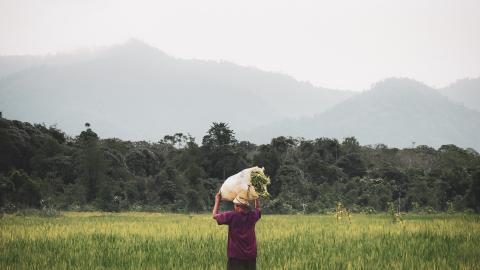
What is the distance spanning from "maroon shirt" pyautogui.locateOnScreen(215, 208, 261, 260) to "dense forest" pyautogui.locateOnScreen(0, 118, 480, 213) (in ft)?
72.1

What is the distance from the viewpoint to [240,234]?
5.56 meters

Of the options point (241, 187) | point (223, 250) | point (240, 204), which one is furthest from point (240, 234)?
point (223, 250)

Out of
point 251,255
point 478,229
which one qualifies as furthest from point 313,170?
point 251,255

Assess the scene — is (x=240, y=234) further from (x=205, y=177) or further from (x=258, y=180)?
(x=205, y=177)

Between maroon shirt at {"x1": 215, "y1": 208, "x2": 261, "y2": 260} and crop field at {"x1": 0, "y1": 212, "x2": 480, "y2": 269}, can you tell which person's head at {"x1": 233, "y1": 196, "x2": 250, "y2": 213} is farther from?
crop field at {"x1": 0, "y1": 212, "x2": 480, "y2": 269}

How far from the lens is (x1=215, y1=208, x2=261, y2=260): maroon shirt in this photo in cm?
554

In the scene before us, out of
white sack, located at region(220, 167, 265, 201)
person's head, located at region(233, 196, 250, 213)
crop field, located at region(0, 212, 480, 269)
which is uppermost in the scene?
white sack, located at region(220, 167, 265, 201)

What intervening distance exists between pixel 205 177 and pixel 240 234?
109ft

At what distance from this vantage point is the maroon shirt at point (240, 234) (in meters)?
5.54

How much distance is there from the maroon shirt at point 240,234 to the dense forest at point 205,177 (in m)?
22.0

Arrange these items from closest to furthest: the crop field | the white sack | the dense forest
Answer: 1. the white sack
2. the crop field
3. the dense forest

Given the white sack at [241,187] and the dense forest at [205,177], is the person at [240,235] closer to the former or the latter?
the white sack at [241,187]

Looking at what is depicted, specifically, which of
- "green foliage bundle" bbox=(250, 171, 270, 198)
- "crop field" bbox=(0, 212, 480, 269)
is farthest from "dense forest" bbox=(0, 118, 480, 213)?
"green foliage bundle" bbox=(250, 171, 270, 198)

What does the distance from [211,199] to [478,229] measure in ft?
78.0
